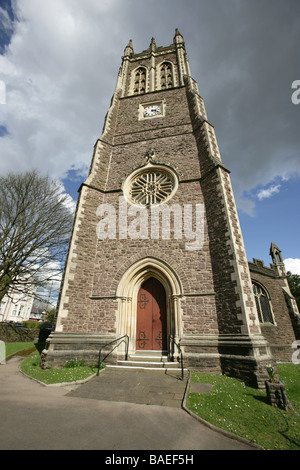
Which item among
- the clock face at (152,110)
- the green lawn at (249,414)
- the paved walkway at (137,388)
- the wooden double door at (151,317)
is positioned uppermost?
the clock face at (152,110)

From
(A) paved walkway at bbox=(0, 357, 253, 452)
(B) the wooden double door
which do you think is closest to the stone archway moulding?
(B) the wooden double door

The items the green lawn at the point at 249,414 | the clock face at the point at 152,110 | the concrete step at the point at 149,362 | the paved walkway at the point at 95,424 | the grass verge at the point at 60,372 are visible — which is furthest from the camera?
the clock face at the point at 152,110

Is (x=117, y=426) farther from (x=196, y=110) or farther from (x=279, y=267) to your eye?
(x=279, y=267)

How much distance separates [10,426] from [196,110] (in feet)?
51.3

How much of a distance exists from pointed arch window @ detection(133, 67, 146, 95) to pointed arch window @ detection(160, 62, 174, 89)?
1.60m

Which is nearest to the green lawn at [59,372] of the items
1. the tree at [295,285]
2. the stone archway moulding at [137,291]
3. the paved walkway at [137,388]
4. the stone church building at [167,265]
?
→ the stone church building at [167,265]

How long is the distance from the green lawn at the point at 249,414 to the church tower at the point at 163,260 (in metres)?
1.25

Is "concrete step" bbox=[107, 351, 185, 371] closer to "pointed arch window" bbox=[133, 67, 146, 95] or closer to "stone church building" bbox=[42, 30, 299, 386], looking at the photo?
"stone church building" bbox=[42, 30, 299, 386]

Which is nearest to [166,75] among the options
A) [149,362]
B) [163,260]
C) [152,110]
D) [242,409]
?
[152,110]

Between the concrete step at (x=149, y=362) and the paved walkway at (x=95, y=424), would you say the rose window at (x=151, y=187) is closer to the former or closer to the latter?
the concrete step at (x=149, y=362)

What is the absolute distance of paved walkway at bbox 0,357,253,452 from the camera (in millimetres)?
2893

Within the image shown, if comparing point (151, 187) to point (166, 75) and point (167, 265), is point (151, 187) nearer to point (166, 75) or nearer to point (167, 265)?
point (167, 265)

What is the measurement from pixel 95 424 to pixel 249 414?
2.93 metres

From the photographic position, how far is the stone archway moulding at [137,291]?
8.37 m
